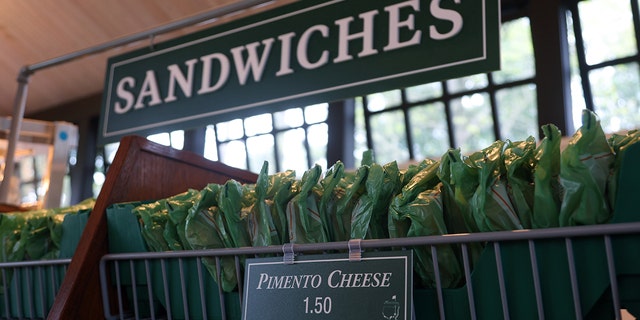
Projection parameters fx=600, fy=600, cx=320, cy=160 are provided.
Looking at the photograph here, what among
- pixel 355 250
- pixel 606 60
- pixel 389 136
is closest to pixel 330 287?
pixel 355 250

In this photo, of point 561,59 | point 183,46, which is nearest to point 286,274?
point 183,46

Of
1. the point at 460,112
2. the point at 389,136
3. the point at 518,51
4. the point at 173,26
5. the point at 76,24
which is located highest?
the point at 76,24

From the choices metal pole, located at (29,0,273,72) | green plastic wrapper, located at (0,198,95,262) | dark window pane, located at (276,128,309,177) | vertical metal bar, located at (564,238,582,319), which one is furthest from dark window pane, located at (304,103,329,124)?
vertical metal bar, located at (564,238,582,319)

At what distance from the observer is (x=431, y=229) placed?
630 millimetres

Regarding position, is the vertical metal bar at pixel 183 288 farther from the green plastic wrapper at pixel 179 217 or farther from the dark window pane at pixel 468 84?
the dark window pane at pixel 468 84

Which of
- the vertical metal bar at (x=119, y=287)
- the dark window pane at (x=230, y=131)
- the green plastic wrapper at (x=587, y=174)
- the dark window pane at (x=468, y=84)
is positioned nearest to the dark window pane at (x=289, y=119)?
the dark window pane at (x=230, y=131)

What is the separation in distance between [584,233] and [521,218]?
75 mm

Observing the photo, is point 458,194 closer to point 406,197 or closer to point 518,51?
point 406,197

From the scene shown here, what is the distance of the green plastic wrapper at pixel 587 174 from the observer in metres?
0.54

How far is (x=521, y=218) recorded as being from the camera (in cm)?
60

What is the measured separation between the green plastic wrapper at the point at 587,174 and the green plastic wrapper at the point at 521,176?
0.16 feet

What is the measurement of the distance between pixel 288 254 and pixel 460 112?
422cm

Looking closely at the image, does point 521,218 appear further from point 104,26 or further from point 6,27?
point 6,27

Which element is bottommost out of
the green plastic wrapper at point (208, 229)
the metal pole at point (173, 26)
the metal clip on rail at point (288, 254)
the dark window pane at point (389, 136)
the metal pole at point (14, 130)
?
the metal clip on rail at point (288, 254)
